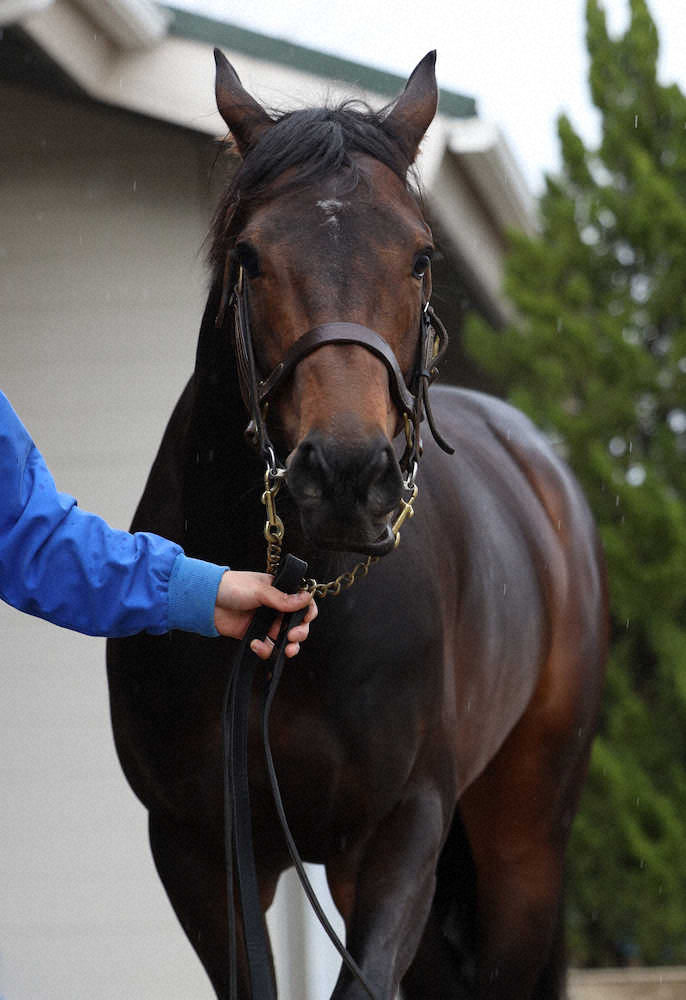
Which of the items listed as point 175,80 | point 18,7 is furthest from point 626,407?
point 18,7

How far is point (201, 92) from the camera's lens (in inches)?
173

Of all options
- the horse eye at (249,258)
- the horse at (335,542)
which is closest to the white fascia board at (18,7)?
the horse at (335,542)

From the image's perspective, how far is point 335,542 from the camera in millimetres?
2078

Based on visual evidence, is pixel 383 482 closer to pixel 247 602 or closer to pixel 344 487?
pixel 344 487

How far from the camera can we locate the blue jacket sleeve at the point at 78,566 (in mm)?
1973

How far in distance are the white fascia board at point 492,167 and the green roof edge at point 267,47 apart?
60cm

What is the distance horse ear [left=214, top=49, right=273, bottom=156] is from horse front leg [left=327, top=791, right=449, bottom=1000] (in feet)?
4.16

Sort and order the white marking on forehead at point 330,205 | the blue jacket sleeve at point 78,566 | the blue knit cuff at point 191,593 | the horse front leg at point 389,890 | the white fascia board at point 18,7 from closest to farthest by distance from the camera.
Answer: the blue jacket sleeve at point 78,566
the blue knit cuff at point 191,593
the white marking on forehead at point 330,205
the horse front leg at point 389,890
the white fascia board at point 18,7

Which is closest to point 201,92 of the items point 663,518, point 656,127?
point 663,518

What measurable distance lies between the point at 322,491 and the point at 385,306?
1.29 feet

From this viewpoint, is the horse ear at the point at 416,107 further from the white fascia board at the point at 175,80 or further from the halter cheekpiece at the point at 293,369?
the white fascia board at the point at 175,80

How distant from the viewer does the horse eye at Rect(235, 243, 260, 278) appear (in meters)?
2.31

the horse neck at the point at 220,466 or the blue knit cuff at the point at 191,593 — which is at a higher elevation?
the horse neck at the point at 220,466

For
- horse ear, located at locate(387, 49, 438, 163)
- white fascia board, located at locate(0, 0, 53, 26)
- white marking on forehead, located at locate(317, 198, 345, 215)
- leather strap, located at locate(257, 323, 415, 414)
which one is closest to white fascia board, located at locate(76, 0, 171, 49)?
white fascia board, located at locate(0, 0, 53, 26)
